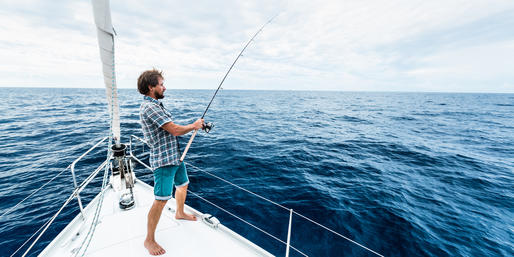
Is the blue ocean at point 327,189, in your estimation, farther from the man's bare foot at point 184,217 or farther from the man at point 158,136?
the man at point 158,136

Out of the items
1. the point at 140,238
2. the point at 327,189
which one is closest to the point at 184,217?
the point at 140,238

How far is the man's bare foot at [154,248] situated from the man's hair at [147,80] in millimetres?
1833

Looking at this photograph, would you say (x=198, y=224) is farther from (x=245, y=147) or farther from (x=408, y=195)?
(x=245, y=147)

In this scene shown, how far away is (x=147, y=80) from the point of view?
214 centimetres

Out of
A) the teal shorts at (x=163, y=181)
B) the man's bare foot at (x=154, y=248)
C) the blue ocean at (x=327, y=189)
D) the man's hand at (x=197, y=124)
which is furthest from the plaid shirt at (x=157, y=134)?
the blue ocean at (x=327, y=189)

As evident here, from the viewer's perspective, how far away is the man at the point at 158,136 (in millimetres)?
2029

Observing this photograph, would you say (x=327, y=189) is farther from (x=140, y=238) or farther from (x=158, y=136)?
(x=158, y=136)

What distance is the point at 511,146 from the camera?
1094 centimetres

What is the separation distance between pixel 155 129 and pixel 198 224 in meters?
1.61

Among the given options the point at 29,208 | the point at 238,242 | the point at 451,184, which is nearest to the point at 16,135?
the point at 29,208

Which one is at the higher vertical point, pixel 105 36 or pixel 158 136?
pixel 105 36

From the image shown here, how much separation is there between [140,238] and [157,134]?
148 cm

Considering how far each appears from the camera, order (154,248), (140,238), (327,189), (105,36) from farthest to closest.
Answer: (327,189), (105,36), (140,238), (154,248)

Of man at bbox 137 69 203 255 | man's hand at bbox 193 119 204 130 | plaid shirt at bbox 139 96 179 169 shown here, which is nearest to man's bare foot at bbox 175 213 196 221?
man at bbox 137 69 203 255
